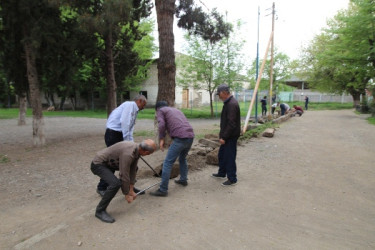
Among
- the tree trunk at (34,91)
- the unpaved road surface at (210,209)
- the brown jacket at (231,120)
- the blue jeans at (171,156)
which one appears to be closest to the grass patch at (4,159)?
the unpaved road surface at (210,209)

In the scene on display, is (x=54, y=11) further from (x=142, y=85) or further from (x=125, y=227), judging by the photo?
(x=142, y=85)

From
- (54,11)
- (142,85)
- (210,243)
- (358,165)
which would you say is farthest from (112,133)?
(142,85)

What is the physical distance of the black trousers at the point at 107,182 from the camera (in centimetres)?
349

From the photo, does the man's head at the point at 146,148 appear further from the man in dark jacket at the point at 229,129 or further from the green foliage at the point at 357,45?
the green foliage at the point at 357,45

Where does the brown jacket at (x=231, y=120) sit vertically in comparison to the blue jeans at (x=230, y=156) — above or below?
above


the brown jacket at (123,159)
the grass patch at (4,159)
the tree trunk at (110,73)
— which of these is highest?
the tree trunk at (110,73)

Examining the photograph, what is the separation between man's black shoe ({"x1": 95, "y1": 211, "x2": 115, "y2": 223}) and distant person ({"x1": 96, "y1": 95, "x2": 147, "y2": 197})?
34.7 inches

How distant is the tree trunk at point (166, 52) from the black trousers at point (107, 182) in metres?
4.91

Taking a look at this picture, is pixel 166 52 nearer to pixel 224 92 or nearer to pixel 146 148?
pixel 224 92

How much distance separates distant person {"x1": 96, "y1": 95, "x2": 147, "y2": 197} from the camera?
438 centimetres

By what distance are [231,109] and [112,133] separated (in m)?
2.04

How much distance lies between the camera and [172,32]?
8.38 m

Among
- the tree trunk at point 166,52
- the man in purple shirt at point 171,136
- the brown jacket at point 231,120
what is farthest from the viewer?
the tree trunk at point 166,52

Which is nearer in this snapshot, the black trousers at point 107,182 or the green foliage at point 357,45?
the black trousers at point 107,182
